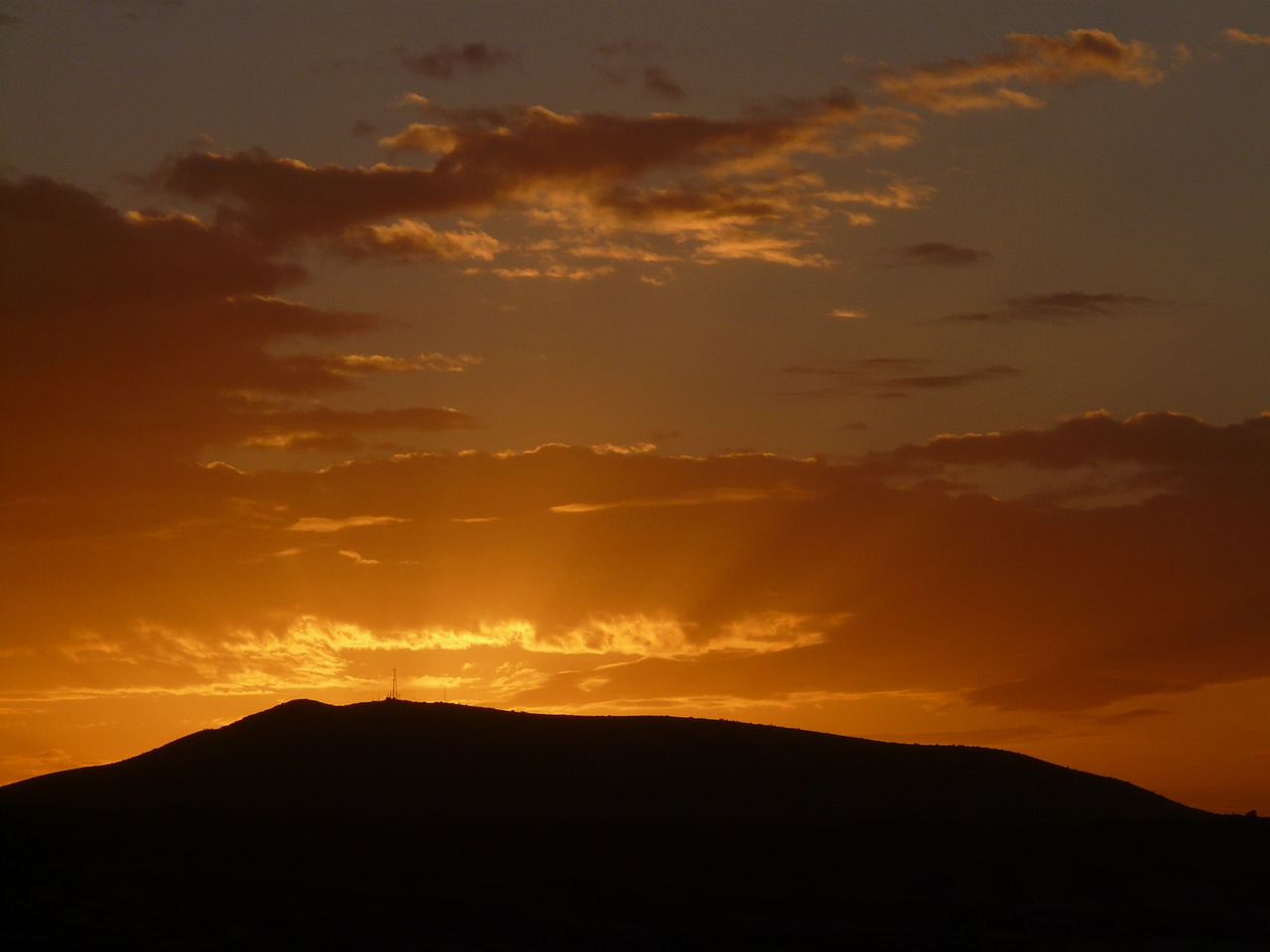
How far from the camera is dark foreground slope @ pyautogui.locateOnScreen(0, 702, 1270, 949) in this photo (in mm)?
47125

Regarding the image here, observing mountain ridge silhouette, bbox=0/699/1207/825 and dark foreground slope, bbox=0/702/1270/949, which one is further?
mountain ridge silhouette, bbox=0/699/1207/825

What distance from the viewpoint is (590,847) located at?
171 ft

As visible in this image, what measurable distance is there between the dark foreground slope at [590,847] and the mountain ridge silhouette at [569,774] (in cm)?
15

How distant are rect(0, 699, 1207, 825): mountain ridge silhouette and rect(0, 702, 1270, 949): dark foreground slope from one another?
0.48 feet

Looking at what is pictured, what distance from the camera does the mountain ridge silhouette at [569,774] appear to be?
56781 millimetres

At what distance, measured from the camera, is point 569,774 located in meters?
59.7

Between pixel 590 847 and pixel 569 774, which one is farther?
pixel 569 774

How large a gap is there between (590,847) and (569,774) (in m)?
7.79

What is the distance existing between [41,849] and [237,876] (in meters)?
6.59

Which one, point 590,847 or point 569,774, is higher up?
point 569,774

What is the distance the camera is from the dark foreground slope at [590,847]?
47125 millimetres

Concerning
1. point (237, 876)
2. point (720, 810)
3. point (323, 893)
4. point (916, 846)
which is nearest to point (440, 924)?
point (323, 893)

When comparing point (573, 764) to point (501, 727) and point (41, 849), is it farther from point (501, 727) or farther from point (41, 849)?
point (41, 849)

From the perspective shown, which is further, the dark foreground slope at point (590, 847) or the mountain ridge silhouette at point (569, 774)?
the mountain ridge silhouette at point (569, 774)
